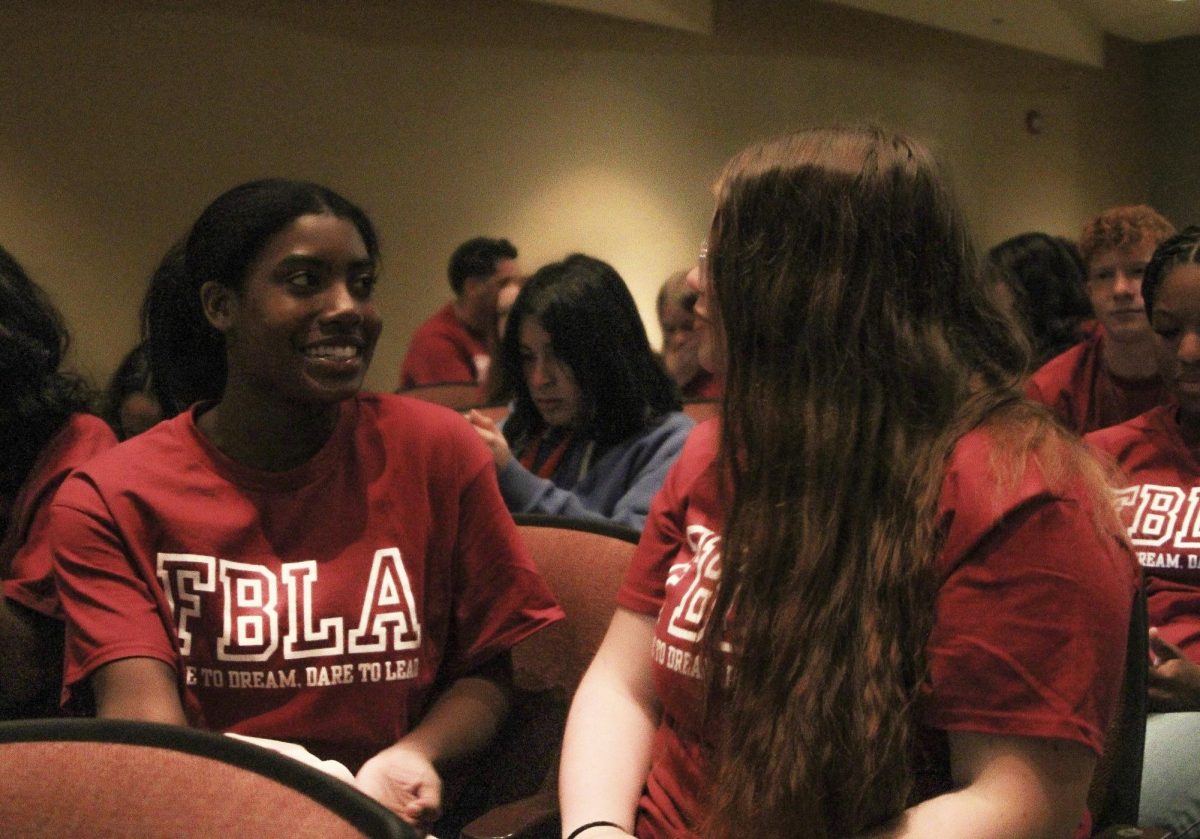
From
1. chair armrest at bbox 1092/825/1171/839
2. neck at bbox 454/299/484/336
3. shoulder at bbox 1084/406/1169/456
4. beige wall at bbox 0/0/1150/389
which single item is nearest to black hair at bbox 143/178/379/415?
chair armrest at bbox 1092/825/1171/839

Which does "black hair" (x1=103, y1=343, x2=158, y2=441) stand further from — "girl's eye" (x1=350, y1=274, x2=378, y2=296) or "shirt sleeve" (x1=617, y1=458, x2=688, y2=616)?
"shirt sleeve" (x1=617, y1=458, x2=688, y2=616)

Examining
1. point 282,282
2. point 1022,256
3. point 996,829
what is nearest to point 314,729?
point 282,282

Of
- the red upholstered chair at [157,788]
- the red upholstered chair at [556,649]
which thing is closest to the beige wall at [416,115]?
the red upholstered chair at [556,649]

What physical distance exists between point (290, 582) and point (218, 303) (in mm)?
382

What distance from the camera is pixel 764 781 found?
3.55 feet

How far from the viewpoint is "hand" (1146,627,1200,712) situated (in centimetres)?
162

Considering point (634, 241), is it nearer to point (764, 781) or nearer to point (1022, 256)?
→ point (1022, 256)

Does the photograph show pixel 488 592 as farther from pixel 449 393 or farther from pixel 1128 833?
pixel 449 393

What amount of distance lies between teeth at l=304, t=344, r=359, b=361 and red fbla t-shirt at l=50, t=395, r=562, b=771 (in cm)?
9

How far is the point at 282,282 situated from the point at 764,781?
0.88 m

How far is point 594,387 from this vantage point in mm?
2494

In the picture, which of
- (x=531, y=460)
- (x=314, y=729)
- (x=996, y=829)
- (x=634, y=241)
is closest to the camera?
(x=996, y=829)

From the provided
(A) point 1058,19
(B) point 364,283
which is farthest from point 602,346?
(A) point 1058,19

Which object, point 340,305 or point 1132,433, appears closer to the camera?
point 340,305
